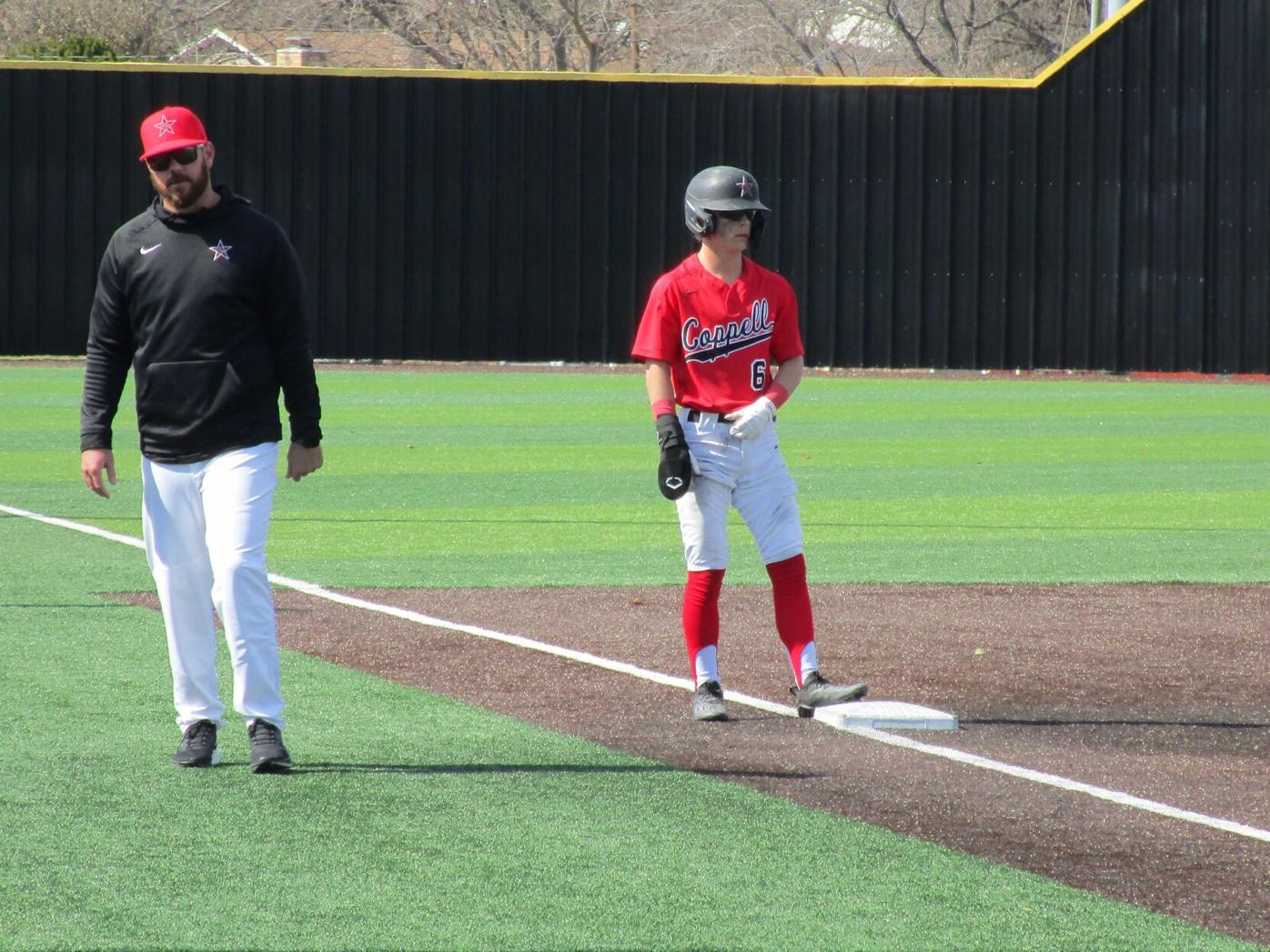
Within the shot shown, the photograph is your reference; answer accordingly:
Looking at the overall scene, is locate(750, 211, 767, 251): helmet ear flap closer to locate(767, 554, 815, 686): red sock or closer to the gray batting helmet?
the gray batting helmet

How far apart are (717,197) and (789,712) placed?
1.85 m

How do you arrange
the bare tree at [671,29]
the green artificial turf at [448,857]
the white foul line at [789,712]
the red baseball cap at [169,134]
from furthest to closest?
1. the bare tree at [671,29]
2. the red baseball cap at [169,134]
3. the white foul line at [789,712]
4. the green artificial turf at [448,857]

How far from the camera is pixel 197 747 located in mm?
5789

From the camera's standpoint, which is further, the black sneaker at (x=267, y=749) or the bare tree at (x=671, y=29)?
the bare tree at (x=671, y=29)

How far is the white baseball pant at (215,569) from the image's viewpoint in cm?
565

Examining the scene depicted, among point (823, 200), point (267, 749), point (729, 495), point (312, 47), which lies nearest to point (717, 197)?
point (729, 495)

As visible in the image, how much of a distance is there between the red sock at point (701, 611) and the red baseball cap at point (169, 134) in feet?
7.65

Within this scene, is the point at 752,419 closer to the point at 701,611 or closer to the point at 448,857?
the point at 701,611

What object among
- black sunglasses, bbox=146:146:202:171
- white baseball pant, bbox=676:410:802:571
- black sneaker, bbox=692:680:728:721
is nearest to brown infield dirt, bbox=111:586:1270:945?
black sneaker, bbox=692:680:728:721

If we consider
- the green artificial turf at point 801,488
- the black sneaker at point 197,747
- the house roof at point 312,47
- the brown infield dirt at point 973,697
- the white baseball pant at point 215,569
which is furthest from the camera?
the house roof at point 312,47

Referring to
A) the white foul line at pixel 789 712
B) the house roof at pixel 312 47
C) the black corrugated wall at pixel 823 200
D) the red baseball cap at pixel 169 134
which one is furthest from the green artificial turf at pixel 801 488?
the house roof at pixel 312 47

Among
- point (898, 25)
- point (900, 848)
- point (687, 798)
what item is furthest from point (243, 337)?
point (898, 25)

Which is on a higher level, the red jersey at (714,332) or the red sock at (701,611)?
the red jersey at (714,332)

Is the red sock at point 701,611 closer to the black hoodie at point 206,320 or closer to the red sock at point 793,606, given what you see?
the red sock at point 793,606
